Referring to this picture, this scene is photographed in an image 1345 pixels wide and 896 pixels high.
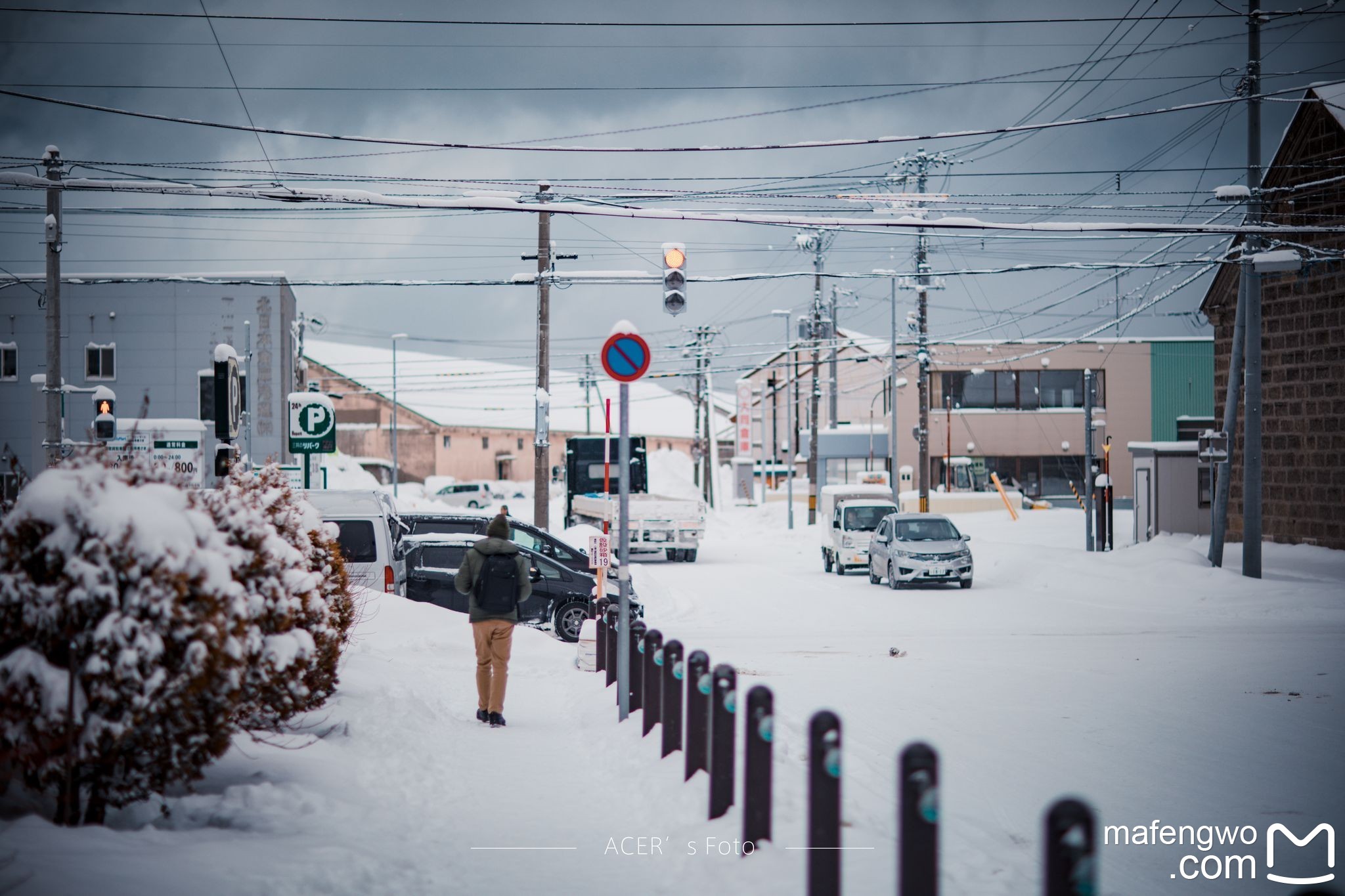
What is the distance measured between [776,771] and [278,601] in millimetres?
3584

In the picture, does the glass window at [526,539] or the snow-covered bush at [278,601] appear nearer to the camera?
the snow-covered bush at [278,601]

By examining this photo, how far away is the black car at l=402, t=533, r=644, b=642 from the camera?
17359 mm

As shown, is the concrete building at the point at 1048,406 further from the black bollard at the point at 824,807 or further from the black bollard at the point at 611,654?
the black bollard at the point at 824,807

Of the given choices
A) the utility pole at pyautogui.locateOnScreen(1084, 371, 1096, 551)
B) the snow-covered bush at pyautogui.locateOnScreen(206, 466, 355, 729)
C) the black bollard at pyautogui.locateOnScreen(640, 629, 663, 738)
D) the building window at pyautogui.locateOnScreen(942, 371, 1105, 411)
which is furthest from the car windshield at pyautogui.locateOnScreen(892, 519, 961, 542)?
the building window at pyautogui.locateOnScreen(942, 371, 1105, 411)

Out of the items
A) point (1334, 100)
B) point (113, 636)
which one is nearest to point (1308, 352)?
point (1334, 100)

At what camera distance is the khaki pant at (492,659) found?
9891 millimetres

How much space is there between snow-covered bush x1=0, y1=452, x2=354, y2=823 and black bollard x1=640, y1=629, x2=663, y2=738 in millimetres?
3893

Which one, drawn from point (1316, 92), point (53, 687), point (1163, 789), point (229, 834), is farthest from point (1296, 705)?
point (1316, 92)

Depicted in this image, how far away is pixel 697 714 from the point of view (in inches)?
290

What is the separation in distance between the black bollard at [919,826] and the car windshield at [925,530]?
22.2 metres

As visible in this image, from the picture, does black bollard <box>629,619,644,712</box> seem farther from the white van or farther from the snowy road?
the white van

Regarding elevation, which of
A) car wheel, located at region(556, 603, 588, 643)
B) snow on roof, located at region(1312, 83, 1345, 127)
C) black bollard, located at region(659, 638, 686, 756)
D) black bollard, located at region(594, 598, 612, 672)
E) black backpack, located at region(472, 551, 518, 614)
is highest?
snow on roof, located at region(1312, 83, 1345, 127)

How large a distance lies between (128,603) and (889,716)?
7497 mm

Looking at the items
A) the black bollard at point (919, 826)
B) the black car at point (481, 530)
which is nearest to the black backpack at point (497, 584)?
the black bollard at point (919, 826)
